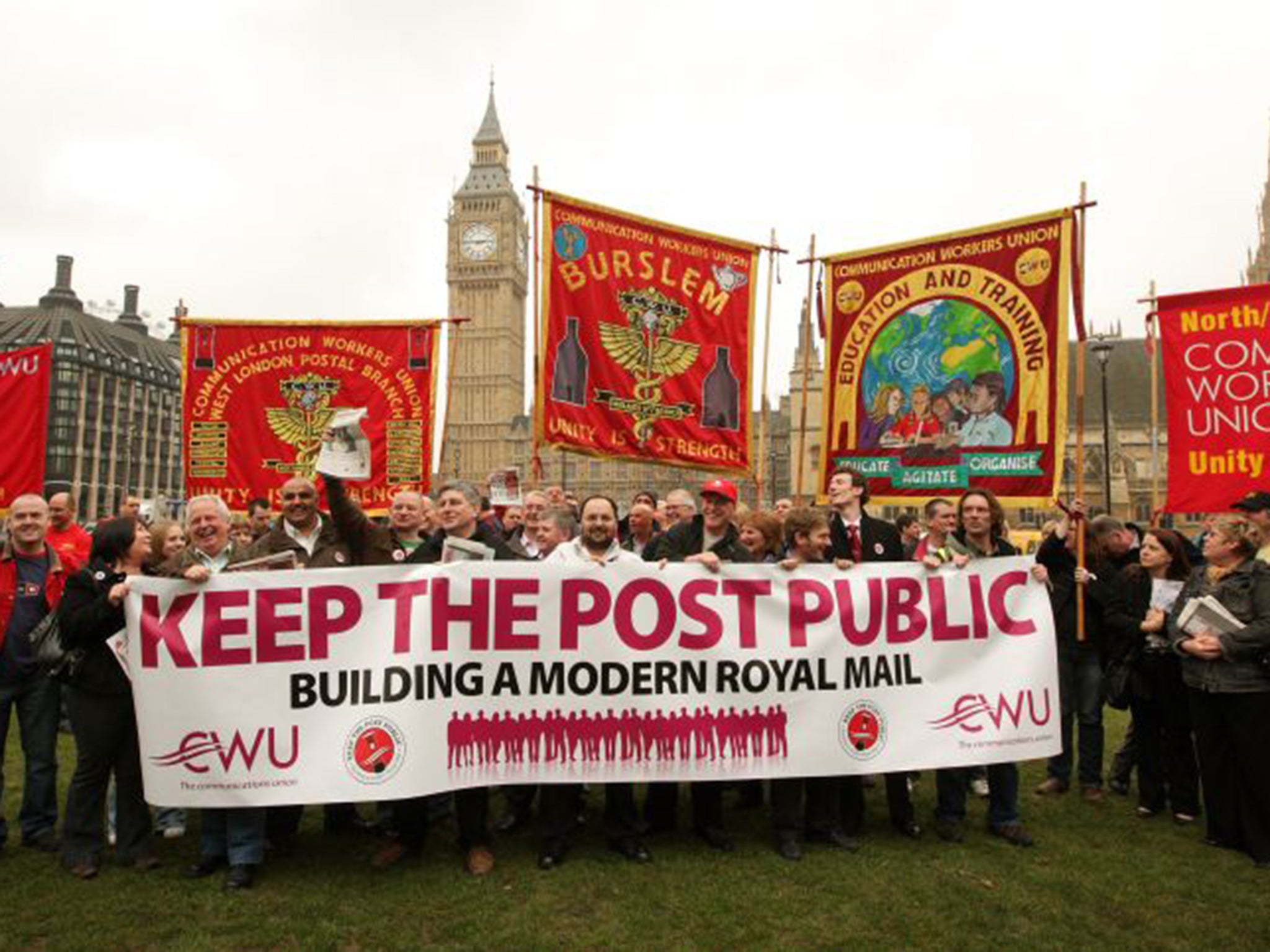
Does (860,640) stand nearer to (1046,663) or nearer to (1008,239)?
(1046,663)

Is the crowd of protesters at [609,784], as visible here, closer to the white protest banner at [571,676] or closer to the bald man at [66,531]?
the white protest banner at [571,676]

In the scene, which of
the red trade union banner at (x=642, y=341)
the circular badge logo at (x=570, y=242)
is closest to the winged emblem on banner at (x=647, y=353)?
the red trade union banner at (x=642, y=341)

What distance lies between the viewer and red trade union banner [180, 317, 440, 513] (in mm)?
8773

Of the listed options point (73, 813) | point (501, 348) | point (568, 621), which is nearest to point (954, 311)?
point (568, 621)

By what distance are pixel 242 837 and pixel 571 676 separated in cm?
205

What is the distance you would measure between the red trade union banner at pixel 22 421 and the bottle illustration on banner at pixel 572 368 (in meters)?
4.17

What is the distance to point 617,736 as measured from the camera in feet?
17.4

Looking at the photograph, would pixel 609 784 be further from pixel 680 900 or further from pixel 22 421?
pixel 22 421

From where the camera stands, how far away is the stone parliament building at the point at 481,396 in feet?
217

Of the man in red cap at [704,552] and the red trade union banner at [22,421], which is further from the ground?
the red trade union banner at [22,421]

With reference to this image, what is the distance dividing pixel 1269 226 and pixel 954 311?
2394 inches

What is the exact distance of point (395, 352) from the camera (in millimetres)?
9086

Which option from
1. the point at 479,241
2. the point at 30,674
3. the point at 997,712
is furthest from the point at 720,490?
the point at 479,241

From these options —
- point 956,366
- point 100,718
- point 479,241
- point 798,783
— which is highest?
point 479,241
